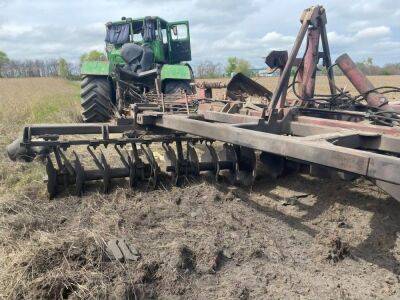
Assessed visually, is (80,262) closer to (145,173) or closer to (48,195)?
(48,195)

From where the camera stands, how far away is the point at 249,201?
433cm

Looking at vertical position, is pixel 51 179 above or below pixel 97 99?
below

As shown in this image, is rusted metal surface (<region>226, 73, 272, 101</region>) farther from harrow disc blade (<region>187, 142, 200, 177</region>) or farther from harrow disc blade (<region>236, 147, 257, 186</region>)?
harrow disc blade (<region>187, 142, 200, 177</region>)

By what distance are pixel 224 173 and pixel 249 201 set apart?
0.75 metres

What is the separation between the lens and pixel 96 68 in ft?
28.1

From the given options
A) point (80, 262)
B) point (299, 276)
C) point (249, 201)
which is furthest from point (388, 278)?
point (80, 262)

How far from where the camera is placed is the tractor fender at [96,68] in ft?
27.7

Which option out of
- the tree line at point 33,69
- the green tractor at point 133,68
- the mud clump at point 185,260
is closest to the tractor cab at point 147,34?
the green tractor at point 133,68

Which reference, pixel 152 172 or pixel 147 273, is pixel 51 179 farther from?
pixel 147 273

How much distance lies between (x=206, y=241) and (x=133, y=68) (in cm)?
635

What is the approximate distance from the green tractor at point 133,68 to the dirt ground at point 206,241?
9.61 feet

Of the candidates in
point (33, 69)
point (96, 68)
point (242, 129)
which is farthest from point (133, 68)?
point (33, 69)

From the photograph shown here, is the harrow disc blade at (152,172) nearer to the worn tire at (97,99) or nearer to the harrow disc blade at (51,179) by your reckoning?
the harrow disc blade at (51,179)

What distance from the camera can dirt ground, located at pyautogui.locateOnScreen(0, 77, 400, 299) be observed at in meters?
2.66
